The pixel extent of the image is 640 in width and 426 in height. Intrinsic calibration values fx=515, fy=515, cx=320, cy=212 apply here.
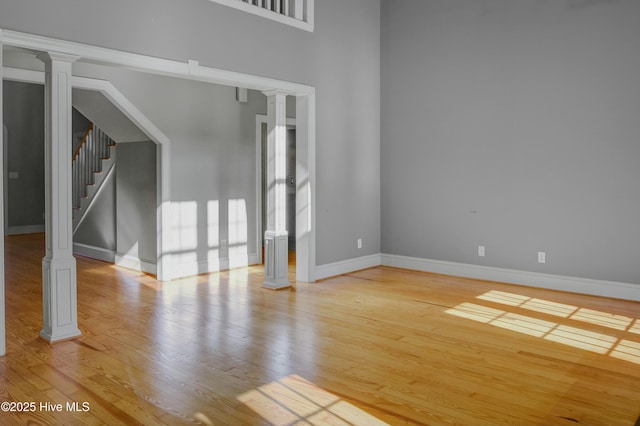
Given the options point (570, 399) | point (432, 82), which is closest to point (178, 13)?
point (432, 82)

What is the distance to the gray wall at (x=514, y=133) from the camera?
5405 millimetres

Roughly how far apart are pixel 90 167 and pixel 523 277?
267 inches

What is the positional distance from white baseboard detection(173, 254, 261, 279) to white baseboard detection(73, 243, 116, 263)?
152 cm

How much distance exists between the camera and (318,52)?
623cm

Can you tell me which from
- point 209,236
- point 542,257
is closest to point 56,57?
point 209,236

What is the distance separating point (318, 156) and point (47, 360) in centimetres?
375

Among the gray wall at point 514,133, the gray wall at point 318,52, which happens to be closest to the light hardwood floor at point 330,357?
the gray wall at point 514,133

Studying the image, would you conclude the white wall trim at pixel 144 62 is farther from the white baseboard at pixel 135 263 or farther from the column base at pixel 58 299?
the white baseboard at pixel 135 263

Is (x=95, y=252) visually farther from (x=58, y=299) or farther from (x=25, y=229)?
(x=25, y=229)

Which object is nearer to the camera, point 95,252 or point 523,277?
point 523,277

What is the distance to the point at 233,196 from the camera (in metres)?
7.19

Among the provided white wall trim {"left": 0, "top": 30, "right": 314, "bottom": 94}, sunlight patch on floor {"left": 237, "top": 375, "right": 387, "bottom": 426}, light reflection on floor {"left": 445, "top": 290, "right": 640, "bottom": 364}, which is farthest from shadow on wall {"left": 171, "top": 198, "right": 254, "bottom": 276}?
sunlight patch on floor {"left": 237, "top": 375, "right": 387, "bottom": 426}

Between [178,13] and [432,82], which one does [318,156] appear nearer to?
[432,82]

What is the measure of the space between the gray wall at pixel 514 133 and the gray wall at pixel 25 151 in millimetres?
8271
